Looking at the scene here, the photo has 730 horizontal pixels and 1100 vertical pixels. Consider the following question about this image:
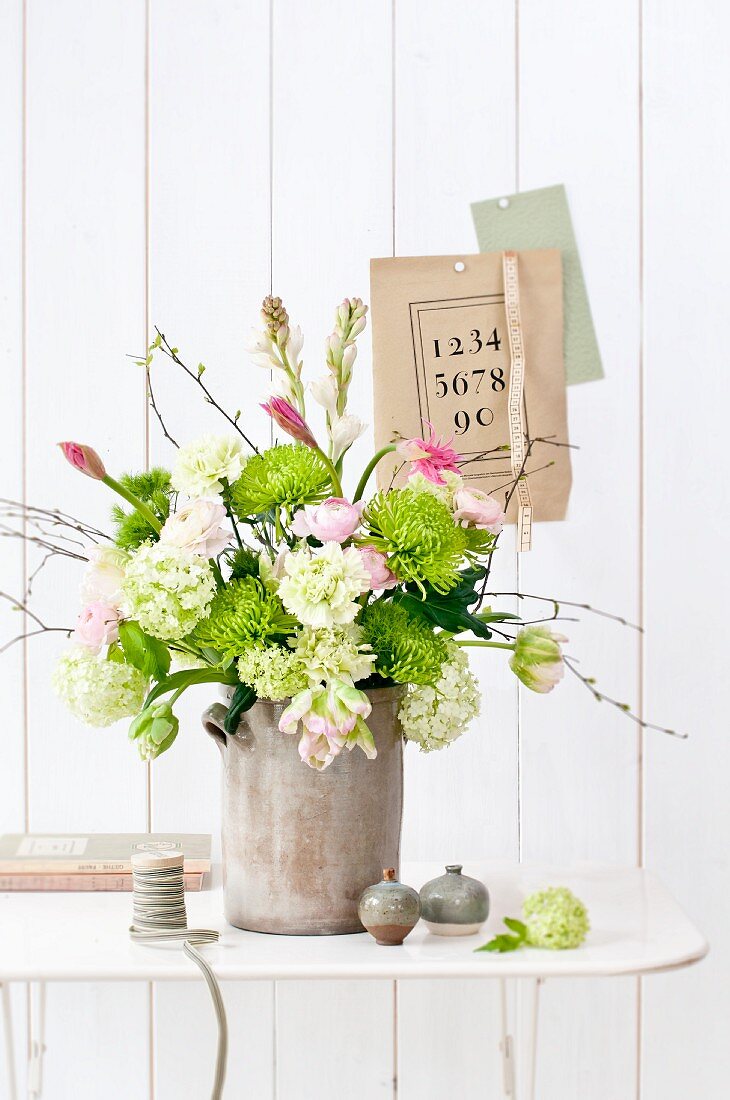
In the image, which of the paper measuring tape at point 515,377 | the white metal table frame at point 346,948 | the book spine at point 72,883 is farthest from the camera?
the paper measuring tape at point 515,377

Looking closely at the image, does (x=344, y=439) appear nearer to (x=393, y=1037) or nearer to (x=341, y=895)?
(x=341, y=895)

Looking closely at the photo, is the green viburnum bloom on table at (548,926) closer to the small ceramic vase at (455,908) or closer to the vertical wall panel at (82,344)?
the small ceramic vase at (455,908)

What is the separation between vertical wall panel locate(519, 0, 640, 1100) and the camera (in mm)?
1249

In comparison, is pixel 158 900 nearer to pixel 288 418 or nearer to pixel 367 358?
pixel 288 418

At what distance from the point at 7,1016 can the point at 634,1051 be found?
667mm

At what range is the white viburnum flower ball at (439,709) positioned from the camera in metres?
0.91

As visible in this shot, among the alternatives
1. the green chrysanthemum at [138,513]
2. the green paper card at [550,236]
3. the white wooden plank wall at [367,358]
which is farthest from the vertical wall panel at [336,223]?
the green chrysanthemum at [138,513]

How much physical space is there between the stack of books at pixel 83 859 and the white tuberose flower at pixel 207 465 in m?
0.32

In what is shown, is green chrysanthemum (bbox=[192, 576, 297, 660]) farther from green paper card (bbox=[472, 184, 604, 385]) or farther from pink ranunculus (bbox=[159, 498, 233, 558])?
green paper card (bbox=[472, 184, 604, 385])

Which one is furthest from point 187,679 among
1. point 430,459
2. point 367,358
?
point 367,358

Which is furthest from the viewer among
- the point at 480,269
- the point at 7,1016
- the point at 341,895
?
the point at 480,269

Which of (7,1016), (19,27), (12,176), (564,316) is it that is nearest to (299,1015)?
(7,1016)

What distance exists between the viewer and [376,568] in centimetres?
86

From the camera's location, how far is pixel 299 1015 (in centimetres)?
125
